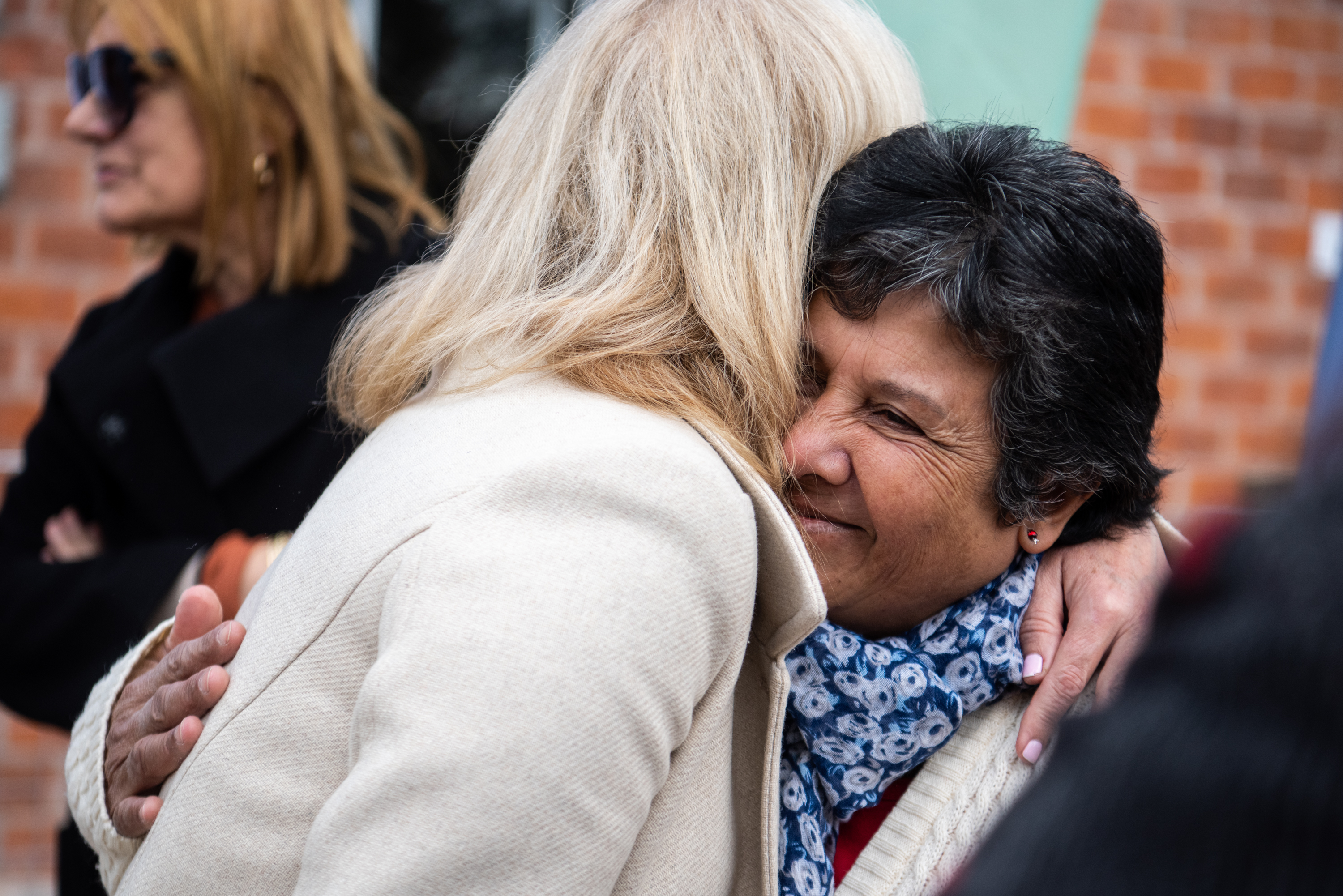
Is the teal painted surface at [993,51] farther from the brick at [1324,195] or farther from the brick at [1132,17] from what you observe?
the brick at [1324,195]

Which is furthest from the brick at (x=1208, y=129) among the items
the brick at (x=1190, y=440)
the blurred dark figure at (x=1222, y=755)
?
the blurred dark figure at (x=1222, y=755)

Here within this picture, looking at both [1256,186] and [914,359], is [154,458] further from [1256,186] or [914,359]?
[1256,186]

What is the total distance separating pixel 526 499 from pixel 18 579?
1.84 m

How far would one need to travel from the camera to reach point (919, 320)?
1490 mm

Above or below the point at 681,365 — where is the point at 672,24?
above

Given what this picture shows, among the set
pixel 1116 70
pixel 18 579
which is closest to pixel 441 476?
pixel 18 579

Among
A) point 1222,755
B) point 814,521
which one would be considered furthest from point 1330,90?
point 1222,755

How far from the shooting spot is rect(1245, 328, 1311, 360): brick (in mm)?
4414

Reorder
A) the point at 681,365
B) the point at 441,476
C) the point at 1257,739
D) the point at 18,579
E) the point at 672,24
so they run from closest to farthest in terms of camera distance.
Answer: the point at 1257,739 < the point at 441,476 < the point at 681,365 < the point at 672,24 < the point at 18,579

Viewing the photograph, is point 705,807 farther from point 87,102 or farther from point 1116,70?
point 1116,70

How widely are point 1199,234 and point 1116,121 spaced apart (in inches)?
21.5

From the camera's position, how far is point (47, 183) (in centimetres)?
370

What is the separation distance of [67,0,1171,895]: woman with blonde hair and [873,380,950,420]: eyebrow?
0.13 meters

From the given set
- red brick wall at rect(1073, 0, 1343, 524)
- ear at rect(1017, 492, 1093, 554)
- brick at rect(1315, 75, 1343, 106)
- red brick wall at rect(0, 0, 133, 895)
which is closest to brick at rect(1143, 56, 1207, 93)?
red brick wall at rect(1073, 0, 1343, 524)
